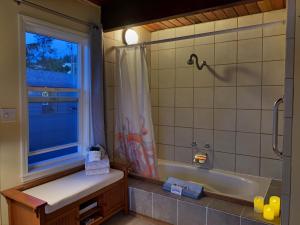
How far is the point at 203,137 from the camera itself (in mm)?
3074

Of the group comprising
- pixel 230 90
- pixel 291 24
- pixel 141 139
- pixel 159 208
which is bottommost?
pixel 159 208

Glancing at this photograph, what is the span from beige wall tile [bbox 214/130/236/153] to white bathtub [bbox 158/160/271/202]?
0.29 metres

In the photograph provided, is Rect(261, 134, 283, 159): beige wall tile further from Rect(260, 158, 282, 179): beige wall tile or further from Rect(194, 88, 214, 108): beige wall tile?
Rect(194, 88, 214, 108): beige wall tile

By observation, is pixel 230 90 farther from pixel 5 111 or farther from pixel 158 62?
pixel 5 111

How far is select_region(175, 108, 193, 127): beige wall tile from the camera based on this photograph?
317 cm

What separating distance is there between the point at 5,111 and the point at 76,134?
84cm

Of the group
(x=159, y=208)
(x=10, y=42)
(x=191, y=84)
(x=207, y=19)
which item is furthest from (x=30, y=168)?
(x=207, y=19)

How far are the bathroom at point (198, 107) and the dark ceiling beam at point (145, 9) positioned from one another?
17mm

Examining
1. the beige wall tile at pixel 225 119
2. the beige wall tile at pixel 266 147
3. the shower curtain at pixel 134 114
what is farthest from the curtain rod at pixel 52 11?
the beige wall tile at pixel 266 147

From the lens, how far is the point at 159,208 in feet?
7.38

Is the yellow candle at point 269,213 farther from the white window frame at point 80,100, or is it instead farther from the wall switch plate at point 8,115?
the wall switch plate at point 8,115

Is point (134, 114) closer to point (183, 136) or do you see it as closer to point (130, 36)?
point (183, 136)

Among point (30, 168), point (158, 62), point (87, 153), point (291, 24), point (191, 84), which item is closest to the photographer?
point (291, 24)

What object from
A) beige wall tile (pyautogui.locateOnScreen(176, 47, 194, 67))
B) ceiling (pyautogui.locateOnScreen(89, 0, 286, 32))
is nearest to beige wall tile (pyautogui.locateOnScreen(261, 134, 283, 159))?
beige wall tile (pyautogui.locateOnScreen(176, 47, 194, 67))
